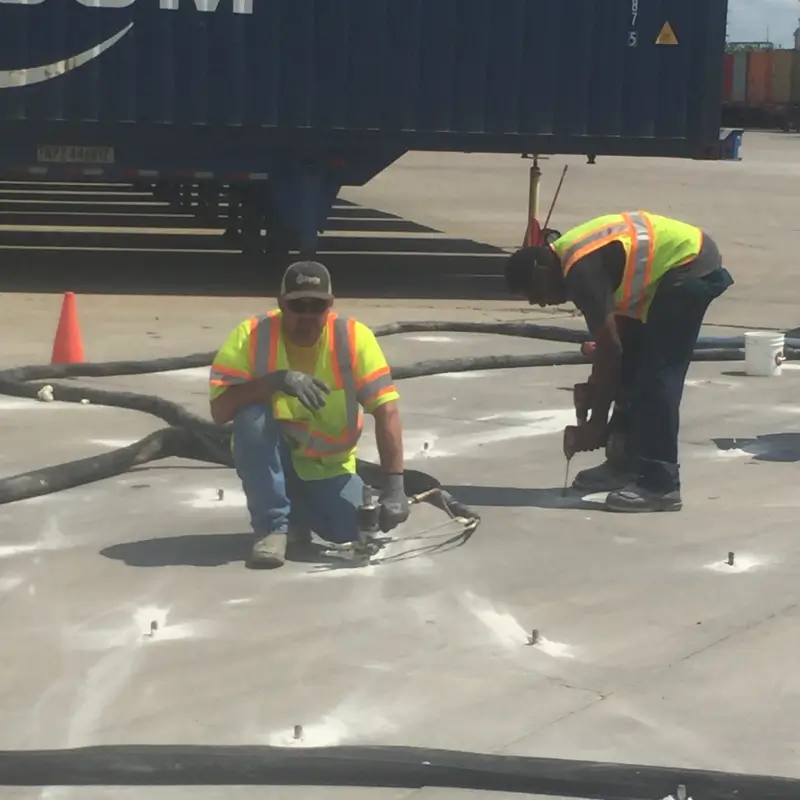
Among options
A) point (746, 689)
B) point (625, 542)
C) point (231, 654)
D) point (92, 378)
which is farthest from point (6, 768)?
point (92, 378)

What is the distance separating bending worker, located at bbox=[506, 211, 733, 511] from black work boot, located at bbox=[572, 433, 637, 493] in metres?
0.07

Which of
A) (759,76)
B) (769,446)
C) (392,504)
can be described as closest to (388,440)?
(392,504)

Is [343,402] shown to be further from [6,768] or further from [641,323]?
[6,768]

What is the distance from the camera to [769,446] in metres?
8.77

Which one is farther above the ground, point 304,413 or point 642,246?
point 642,246

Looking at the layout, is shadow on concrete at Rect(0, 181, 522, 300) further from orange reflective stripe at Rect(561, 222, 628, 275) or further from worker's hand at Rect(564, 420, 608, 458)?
orange reflective stripe at Rect(561, 222, 628, 275)

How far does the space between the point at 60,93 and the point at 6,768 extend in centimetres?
1281

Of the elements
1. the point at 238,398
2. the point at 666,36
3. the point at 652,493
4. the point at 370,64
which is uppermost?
the point at 666,36

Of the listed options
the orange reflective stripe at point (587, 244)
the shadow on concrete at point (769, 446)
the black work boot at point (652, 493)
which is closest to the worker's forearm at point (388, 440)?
the orange reflective stripe at point (587, 244)

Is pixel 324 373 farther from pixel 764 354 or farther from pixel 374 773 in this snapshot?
pixel 764 354

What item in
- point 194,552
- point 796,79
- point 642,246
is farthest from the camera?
point 796,79

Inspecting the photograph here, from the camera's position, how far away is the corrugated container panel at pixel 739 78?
254 feet

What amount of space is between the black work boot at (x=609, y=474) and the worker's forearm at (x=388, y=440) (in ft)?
5.59

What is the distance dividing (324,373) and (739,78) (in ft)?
249
